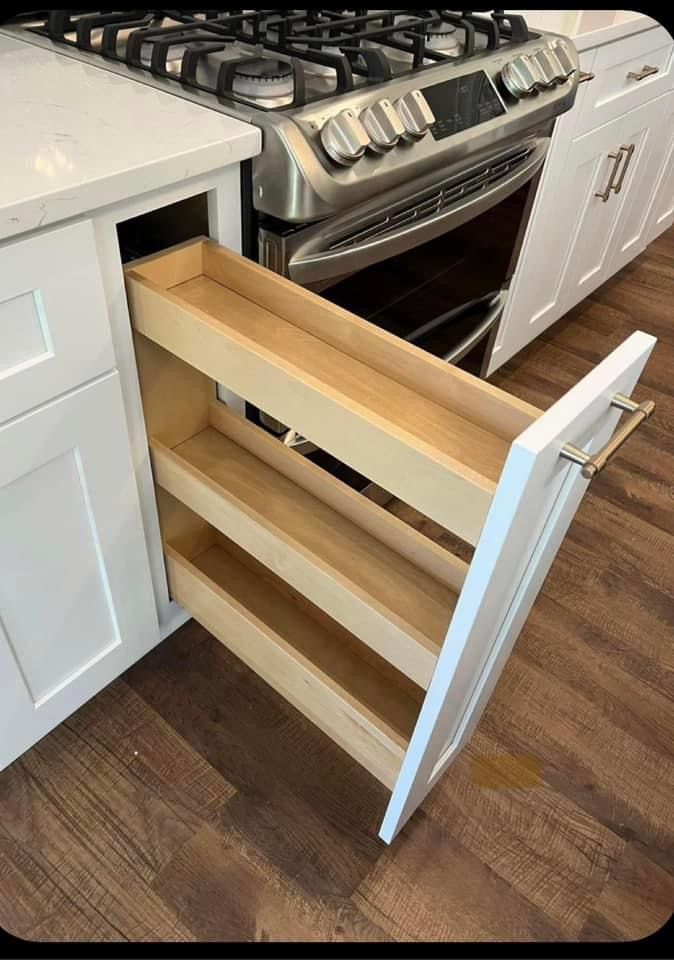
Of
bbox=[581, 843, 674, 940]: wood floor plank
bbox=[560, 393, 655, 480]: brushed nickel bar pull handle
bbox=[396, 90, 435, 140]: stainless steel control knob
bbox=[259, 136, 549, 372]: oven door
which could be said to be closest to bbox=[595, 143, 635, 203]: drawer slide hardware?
bbox=[259, 136, 549, 372]: oven door

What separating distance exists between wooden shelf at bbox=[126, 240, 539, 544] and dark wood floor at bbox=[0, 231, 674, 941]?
66cm

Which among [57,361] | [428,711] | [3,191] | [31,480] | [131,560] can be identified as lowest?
[131,560]

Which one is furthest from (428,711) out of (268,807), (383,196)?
(383,196)

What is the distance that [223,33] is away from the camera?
1.00 meters

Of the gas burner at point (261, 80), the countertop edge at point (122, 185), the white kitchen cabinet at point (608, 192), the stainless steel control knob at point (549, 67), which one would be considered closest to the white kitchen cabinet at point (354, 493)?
the countertop edge at point (122, 185)

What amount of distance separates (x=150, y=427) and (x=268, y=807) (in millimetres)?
600

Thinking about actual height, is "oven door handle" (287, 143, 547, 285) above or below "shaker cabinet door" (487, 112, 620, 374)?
above

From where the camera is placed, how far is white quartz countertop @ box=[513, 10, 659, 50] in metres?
1.33

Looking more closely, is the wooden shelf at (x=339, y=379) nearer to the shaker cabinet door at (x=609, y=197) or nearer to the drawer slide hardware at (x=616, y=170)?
the shaker cabinet door at (x=609, y=197)

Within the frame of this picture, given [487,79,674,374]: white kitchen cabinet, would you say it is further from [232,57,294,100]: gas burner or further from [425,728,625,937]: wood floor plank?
[425,728,625,937]: wood floor plank

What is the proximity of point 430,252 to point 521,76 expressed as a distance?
29 centimetres

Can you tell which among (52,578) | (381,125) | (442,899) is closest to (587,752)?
(442,899)

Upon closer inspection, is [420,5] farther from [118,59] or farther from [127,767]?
[127,767]

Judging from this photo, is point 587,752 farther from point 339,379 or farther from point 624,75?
point 624,75
